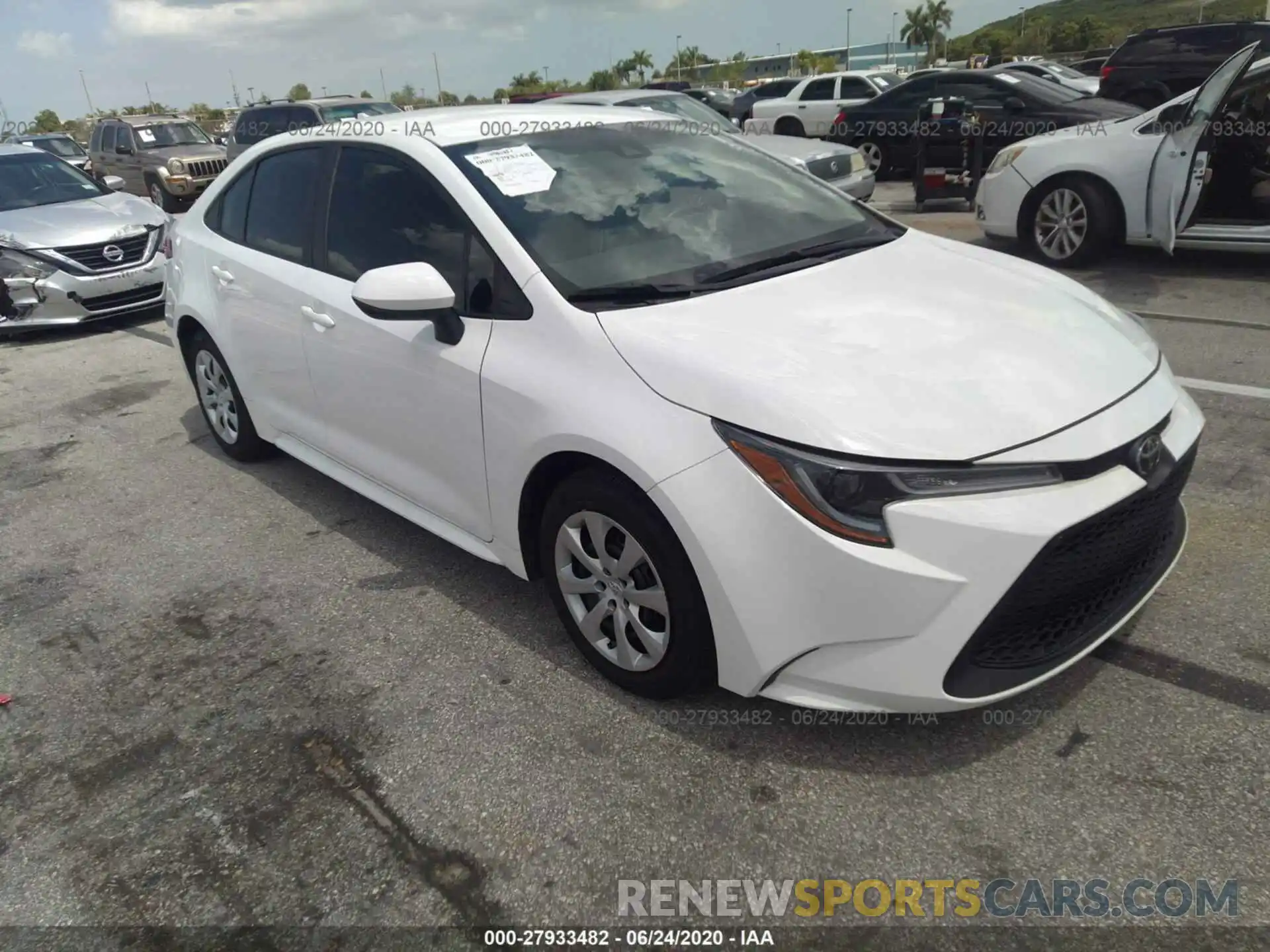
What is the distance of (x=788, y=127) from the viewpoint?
21.0 m

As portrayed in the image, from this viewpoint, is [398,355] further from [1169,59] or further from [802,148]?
[1169,59]

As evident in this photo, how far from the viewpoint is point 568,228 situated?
3057mm

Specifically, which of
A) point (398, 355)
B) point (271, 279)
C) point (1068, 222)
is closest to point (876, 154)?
point (1068, 222)

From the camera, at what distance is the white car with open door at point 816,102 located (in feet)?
66.1

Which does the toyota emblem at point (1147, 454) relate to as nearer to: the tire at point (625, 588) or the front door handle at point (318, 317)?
the tire at point (625, 588)

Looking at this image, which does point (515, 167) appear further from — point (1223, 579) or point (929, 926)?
point (1223, 579)

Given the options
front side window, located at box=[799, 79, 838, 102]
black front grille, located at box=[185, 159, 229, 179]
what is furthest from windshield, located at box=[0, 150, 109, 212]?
front side window, located at box=[799, 79, 838, 102]

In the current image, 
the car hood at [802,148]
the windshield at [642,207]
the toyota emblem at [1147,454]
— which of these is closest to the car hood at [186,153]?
the car hood at [802,148]

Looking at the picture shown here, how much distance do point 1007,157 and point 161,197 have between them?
15.3m

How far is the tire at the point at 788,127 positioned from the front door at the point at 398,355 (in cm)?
1871

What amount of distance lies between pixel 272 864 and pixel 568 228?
2024 millimetres

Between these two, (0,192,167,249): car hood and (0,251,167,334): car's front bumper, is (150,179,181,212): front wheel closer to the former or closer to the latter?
(0,192,167,249): car hood

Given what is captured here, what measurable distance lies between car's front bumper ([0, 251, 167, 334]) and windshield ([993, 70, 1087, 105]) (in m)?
10.0

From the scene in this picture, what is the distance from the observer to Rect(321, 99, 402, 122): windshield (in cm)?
1579
